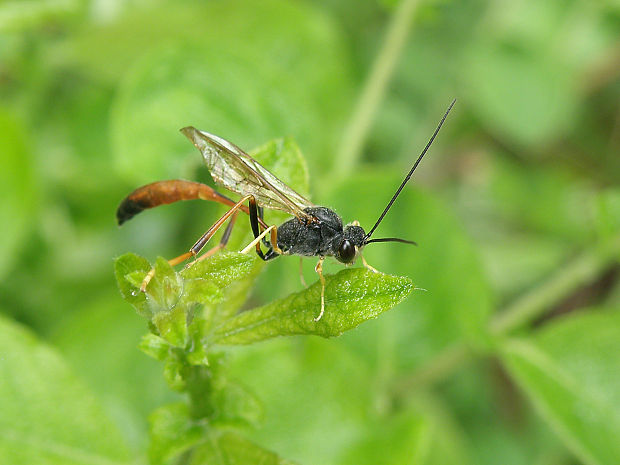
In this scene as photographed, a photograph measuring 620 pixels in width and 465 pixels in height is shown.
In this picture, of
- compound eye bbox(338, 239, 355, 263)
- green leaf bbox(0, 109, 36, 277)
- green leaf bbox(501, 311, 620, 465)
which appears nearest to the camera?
compound eye bbox(338, 239, 355, 263)

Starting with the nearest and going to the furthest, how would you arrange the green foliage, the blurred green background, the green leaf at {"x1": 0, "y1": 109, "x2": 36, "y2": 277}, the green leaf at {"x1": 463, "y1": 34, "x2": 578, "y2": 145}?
the green foliage < the blurred green background < the green leaf at {"x1": 0, "y1": 109, "x2": 36, "y2": 277} < the green leaf at {"x1": 463, "y1": 34, "x2": 578, "y2": 145}

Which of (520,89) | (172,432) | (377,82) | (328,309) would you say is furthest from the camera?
A: (520,89)

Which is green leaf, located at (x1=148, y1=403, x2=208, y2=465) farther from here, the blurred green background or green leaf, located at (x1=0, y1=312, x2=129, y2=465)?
the blurred green background

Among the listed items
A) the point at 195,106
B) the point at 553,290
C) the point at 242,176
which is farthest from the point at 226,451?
the point at 553,290

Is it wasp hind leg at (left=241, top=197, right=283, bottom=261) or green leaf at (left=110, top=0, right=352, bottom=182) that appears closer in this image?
wasp hind leg at (left=241, top=197, right=283, bottom=261)

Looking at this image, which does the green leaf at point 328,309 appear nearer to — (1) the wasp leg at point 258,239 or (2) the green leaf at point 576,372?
(1) the wasp leg at point 258,239

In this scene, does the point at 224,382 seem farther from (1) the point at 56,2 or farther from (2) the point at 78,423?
(1) the point at 56,2

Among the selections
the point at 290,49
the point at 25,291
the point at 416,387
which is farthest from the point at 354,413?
the point at 290,49

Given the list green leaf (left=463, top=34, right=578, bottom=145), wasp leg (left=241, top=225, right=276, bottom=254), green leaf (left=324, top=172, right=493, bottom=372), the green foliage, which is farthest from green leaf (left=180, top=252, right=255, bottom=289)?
green leaf (left=463, top=34, right=578, bottom=145)

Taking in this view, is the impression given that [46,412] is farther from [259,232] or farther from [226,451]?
[259,232]
